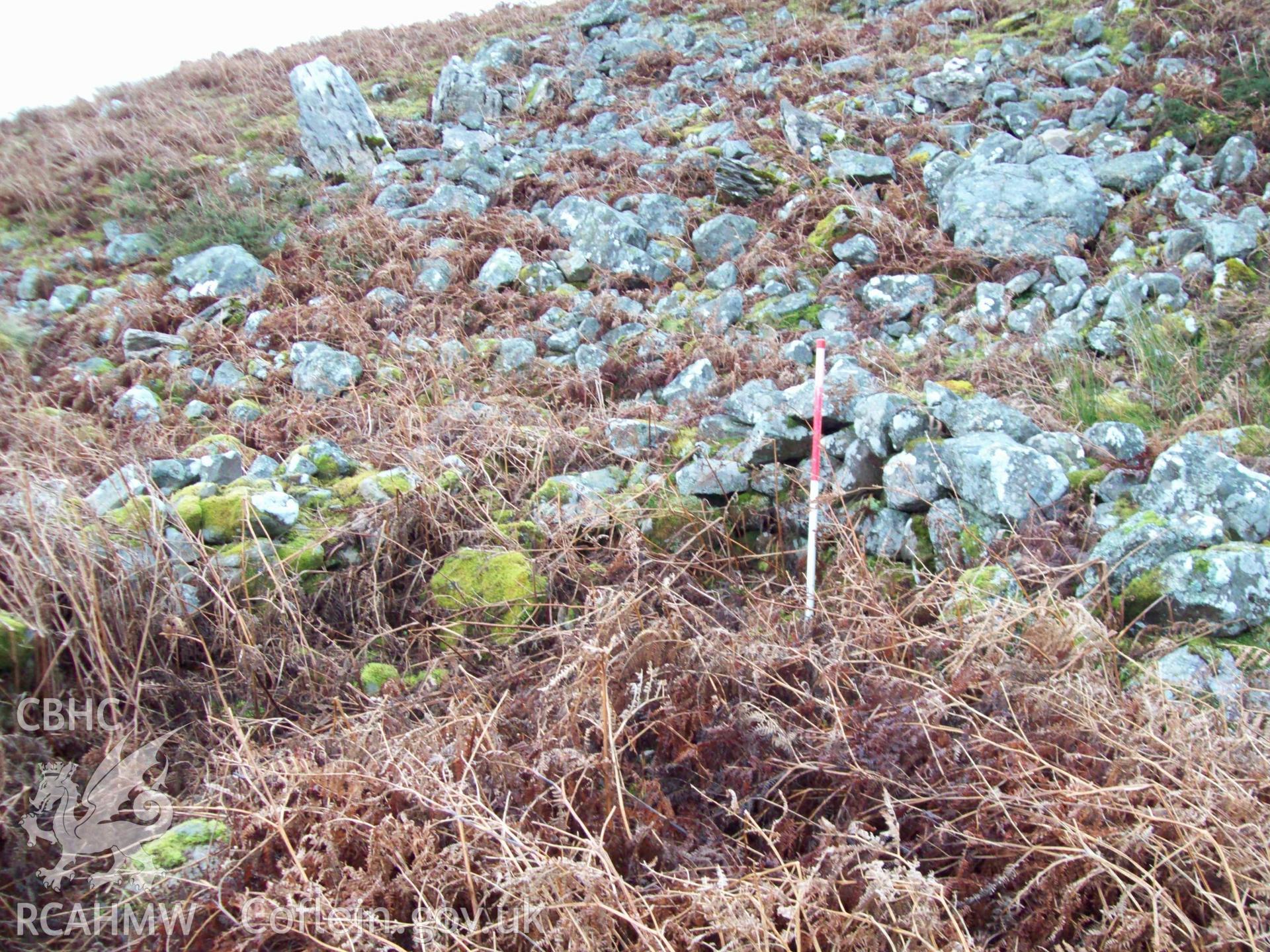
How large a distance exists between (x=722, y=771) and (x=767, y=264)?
540cm

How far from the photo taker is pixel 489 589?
3965 mm

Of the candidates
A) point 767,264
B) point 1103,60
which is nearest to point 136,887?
point 767,264

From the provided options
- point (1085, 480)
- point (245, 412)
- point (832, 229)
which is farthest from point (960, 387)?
point (245, 412)

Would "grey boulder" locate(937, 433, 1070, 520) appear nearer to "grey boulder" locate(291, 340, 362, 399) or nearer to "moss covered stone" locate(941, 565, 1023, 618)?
"moss covered stone" locate(941, 565, 1023, 618)

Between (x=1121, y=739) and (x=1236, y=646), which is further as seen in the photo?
(x=1236, y=646)

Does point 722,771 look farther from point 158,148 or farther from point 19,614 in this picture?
point 158,148

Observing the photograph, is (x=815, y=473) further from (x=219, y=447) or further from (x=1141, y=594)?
(x=219, y=447)

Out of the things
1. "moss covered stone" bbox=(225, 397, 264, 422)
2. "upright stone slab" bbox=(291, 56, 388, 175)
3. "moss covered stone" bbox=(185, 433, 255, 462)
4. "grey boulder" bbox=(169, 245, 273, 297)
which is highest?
"upright stone slab" bbox=(291, 56, 388, 175)

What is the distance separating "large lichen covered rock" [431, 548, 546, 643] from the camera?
381cm

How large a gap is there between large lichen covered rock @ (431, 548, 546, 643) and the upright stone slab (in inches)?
310

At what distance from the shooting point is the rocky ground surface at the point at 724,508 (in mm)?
2342

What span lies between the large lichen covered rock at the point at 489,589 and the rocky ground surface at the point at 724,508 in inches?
0.9

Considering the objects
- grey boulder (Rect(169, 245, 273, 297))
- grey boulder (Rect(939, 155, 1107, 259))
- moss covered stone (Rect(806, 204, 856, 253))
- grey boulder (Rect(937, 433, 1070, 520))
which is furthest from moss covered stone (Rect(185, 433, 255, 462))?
grey boulder (Rect(939, 155, 1107, 259))

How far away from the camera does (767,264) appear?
7.23m
